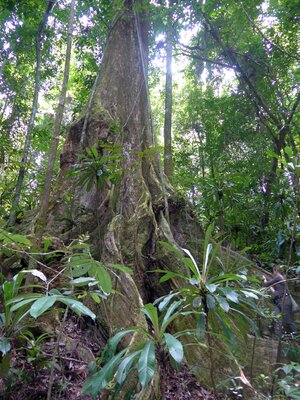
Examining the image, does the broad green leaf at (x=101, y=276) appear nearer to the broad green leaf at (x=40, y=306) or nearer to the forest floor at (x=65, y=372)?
the broad green leaf at (x=40, y=306)

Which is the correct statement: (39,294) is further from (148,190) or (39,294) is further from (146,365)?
(148,190)

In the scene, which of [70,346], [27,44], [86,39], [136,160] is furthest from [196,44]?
[70,346]

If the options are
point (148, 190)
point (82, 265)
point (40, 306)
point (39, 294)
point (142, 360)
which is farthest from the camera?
point (148, 190)

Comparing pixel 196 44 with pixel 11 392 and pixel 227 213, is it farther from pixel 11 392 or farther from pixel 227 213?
pixel 11 392

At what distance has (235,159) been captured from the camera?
7.29 metres

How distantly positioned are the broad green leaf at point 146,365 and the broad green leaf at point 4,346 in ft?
2.79

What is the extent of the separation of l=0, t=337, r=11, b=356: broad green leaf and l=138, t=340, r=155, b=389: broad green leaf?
33.5 inches

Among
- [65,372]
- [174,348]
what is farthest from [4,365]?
[174,348]

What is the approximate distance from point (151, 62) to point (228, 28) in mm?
1876

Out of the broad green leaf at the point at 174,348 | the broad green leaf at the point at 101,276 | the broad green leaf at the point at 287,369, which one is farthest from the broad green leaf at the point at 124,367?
the broad green leaf at the point at 287,369

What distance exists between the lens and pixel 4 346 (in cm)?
192

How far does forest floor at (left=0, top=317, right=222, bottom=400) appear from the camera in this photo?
2152 mm

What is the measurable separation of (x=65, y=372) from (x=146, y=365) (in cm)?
121

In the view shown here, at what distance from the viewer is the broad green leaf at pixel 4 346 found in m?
1.89
